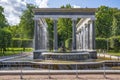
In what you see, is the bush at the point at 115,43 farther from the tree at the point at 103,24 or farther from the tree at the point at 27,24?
the tree at the point at 27,24

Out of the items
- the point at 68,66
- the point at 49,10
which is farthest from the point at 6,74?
the point at 49,10

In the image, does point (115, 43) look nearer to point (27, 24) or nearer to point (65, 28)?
Answer: point (65, 28)

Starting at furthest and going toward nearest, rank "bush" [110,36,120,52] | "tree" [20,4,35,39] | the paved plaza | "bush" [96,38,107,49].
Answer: "tree" [20,4,35,39]
"bush" [96,38,107,49]
"bush" [110,36,120,52]
the paved plaza

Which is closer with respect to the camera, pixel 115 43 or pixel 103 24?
pixel 115 43

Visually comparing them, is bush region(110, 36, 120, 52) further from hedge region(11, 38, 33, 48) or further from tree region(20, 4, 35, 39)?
tree region(20, 4, 35, 39)

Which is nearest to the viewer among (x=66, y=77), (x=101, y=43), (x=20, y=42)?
(x=66, y=77)

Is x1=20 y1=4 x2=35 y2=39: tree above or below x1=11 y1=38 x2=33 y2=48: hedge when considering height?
above

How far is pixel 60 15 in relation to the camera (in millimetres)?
36688

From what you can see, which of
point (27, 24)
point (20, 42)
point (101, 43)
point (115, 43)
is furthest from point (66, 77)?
A: point (27, 24)

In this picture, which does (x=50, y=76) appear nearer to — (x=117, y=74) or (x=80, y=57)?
(x=117, y=74)

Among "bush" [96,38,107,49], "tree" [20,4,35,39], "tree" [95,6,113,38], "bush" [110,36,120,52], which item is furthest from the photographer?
"tree" [20,4,35,39]

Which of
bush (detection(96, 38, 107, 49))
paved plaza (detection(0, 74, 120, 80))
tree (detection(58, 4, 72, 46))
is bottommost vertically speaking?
paved plaza (detection(0, 74, 120, 80))

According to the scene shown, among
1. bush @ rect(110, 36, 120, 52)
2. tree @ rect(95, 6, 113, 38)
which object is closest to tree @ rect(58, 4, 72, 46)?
tree @ rect(95, 6, 113, 38)

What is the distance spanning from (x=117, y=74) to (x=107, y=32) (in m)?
54.7
